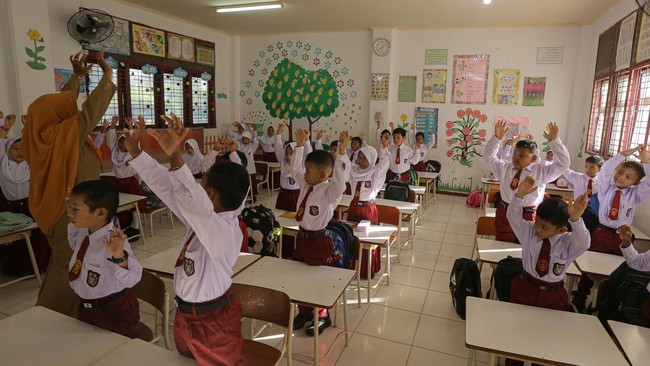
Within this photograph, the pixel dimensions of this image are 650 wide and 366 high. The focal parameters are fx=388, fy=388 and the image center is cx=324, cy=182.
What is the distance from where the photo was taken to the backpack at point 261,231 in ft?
10.5

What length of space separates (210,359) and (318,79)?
703cm

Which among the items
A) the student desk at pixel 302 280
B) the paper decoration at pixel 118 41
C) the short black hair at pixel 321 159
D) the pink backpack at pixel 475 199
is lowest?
the pink backpack at pixel 475 199

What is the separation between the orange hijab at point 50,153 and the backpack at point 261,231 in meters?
1.32

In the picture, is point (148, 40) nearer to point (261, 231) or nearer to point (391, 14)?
point (391, 14)

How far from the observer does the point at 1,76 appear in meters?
4.54

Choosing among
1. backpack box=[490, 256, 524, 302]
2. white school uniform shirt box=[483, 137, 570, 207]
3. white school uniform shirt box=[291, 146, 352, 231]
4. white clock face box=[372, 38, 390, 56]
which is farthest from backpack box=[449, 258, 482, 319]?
white clock face box=[372, 38, 390, 56]

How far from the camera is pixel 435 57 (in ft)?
23.4

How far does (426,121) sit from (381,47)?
1629 mm

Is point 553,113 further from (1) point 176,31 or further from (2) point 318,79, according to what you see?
(1) point 176,31

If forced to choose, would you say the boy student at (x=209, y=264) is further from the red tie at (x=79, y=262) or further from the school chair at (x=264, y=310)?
the red tie at (x=79, y=262)

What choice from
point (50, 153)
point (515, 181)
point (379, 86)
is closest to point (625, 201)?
point (515, 181)

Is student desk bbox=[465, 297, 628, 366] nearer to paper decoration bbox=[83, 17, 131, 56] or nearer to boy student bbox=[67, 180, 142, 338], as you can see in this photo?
boy student bbox=[67, 180, 142, 338]

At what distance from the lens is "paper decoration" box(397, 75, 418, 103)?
7.36 metres

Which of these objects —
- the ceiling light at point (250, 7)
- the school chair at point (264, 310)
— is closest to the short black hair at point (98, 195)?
the school chair at point (264, 310)
